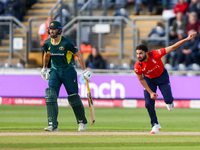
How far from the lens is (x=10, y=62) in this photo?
54.6 ft

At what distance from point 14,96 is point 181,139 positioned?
9208mm

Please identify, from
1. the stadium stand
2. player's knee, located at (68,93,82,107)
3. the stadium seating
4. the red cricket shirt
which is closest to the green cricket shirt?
player's knee, located at (68,93,82,107)

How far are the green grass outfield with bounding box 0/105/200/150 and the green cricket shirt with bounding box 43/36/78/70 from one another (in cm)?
125

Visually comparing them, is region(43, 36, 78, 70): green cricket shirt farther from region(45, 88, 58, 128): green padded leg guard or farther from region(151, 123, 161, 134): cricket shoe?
region(151, 123, 161, 134): cricket shoe

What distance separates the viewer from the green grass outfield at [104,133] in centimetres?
662

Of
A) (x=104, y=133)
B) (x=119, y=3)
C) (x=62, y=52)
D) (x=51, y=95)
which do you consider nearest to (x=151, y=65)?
(x=104, y=133)

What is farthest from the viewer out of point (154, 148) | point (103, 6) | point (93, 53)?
point (103, 6)

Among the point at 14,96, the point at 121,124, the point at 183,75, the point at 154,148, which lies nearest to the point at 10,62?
Answer: the point at 14,96

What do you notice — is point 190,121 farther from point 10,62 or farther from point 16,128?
point 10,62

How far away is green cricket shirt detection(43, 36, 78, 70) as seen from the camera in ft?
27.1

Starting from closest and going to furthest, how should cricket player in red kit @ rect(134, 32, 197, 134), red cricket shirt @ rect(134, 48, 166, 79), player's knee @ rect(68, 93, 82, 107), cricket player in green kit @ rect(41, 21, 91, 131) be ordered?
cricket player in red kit @ rect(134, 32, 197, 134), red cricket shirt @ rect(134, 48, 166, 79), cricket player in green kit @ rect(41, 21, 91, 131), player's knee @ rect(68, 93, 82, 107)

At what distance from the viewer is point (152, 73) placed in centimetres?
831

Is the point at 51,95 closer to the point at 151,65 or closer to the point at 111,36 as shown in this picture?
Answer: the point at 151,65

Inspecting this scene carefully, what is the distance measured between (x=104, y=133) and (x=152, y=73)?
1428 mm
